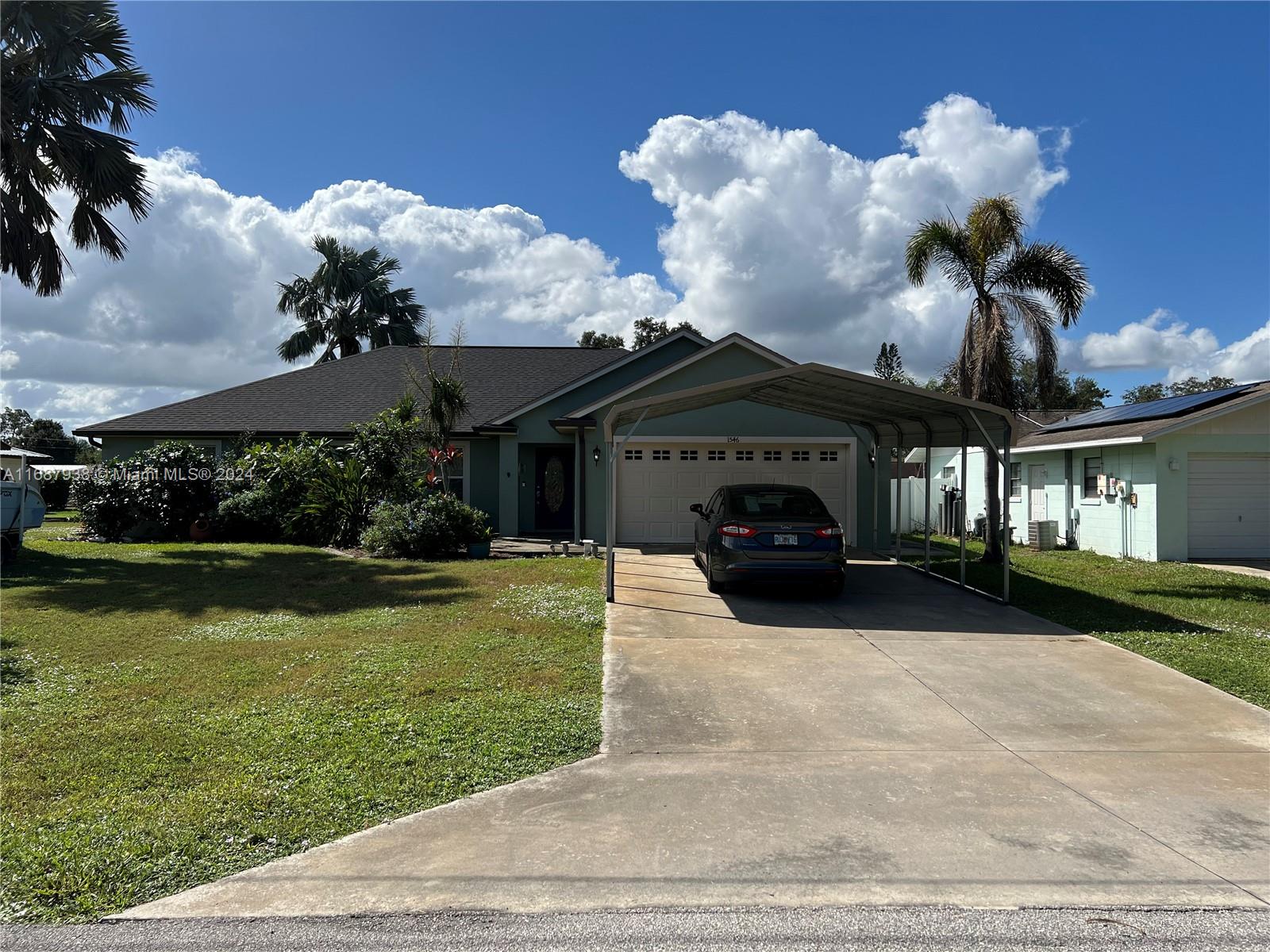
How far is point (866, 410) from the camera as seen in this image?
13688mm

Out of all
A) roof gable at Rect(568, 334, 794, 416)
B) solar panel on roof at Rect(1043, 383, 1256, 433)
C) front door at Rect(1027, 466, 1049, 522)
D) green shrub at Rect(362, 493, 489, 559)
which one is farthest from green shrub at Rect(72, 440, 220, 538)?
solar panel on roof at Rect(1043, 383, 1256, 433)

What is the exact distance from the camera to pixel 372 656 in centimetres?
743

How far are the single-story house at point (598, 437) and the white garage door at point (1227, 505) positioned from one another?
5812mm

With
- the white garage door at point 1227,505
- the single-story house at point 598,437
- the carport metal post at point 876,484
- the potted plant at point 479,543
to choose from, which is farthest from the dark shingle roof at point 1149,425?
the potted plant at point 479,543

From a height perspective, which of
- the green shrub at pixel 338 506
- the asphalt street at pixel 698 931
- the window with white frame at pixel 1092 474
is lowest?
the asphalt street at pixel 698 931

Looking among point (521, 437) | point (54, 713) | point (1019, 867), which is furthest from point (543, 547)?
point (1019, 867)

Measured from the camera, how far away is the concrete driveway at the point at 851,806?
3.57 m

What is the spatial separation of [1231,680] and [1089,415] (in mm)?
15456

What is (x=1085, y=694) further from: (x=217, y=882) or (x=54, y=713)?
(x=54, y=713)

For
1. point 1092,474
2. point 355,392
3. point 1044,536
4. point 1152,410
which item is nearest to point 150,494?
point 355,392

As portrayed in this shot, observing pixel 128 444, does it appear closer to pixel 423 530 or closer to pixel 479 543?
pixel 423 530

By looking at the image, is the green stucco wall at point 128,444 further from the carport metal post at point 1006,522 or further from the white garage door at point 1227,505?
the white garage door at point 1227,505

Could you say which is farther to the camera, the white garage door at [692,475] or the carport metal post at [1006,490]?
the white garage door at [692,475]

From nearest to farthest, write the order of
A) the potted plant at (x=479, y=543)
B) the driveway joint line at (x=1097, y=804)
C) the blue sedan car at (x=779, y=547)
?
the driveway joint line at (x=1097, y=804)
the blue sedan car at (x=779, y=547)
the potted plant at (x=479, y=543)
